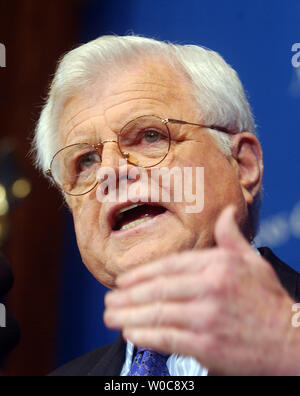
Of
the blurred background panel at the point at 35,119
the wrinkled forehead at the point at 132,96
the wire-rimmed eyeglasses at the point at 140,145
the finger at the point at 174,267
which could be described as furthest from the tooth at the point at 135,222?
the blurred background panel at the point at 35,119

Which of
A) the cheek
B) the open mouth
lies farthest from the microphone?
the open mouth

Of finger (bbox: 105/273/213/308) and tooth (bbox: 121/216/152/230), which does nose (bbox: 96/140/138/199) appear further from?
finger (bbox: 105/273/213/308)

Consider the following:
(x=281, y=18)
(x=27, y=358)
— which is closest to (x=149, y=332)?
(x=281, y=18)

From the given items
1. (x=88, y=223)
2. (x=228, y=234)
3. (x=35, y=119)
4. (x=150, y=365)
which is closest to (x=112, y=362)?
(x=150, y=365)

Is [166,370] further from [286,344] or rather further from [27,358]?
[27,358]

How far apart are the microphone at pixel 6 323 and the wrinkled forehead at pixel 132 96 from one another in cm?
35

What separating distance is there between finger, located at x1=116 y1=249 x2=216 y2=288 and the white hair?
588 millimetres

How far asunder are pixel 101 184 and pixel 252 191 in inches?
13.6

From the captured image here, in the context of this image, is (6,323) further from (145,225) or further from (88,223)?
(145,225)

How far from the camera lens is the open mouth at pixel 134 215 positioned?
1.22m

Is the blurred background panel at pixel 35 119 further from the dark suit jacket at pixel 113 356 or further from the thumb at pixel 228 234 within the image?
the thumb at pixel 228 234

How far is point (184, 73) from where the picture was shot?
1333mm

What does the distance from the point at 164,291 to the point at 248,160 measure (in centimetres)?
67

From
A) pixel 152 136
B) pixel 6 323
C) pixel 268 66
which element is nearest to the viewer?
pixel 152 136
